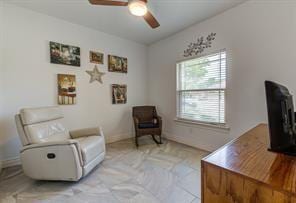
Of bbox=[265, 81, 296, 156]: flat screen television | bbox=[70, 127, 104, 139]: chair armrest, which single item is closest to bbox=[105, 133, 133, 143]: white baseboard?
bbox=[70, 127, 104, 139]: chair armrest

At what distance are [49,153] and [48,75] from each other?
5.34ft

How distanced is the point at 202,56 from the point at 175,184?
2.37m

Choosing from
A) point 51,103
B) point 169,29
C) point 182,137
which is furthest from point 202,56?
point 51,103

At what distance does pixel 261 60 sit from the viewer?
2424 millimetres

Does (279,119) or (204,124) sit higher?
(279,119)

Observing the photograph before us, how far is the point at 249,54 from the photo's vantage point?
8.34ft

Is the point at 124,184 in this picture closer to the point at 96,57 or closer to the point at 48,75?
the point at 48,75

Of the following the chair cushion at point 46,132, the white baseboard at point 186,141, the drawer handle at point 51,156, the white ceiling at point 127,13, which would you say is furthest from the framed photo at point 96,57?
the white baseboard at point 186,141

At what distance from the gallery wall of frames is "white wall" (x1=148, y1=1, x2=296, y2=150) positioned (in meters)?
1.66

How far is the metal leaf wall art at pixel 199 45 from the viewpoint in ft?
9.98

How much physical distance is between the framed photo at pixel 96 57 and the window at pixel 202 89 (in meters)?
1.77

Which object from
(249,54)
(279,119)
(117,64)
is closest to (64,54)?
(117,64)

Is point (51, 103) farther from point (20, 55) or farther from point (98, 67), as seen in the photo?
point (98, 67)

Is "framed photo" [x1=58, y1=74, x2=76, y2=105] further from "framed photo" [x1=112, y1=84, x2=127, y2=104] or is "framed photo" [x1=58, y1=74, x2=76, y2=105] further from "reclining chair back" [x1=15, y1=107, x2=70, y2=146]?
"framed photo" [x1=112, y1=84, x2=127, y2=104]
